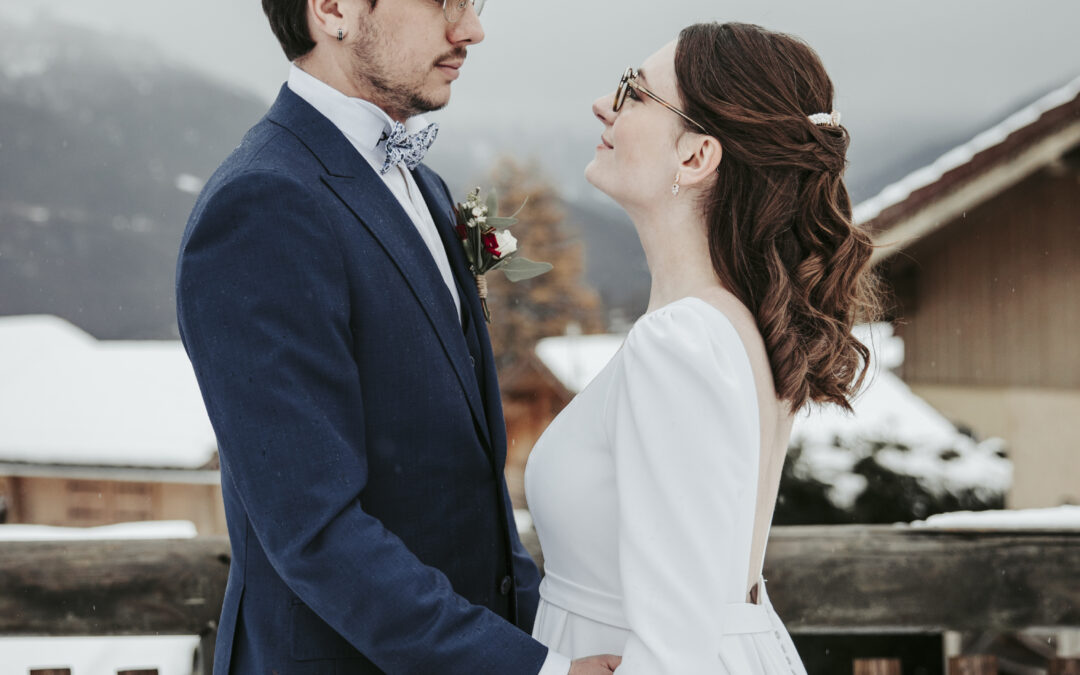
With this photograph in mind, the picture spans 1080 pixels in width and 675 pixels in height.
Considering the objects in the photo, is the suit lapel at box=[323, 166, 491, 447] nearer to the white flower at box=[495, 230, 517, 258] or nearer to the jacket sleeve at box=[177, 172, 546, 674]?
the jacket sleeve at box=[177, 172, 546, 674]

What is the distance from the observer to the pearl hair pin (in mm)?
1654

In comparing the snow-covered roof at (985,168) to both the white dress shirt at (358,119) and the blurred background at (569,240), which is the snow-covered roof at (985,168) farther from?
the white dress shirt at (358,119)

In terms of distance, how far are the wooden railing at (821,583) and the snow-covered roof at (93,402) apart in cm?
412

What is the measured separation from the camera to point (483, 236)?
1.81 m

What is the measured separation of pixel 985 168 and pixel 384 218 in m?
4.88

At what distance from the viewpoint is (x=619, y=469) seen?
1346mm

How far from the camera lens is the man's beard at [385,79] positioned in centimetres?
162

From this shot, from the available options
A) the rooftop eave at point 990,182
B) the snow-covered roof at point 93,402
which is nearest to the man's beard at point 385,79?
the rooftop eave at point 990,182

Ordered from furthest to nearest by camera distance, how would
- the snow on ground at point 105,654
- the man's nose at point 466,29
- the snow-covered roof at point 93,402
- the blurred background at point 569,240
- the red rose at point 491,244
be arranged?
1. the snow-covered roof at point 93,402
2. the blurred background at point 569,240
3. the snow on ground at point 105,654
4. the red rose at point 491,244
5. the man's nose at point 466,29

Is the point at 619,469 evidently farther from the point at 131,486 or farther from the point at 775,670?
the point at 131,486

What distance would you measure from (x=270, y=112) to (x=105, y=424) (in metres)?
5.94

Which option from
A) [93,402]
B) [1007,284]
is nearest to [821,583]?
[1007,284]

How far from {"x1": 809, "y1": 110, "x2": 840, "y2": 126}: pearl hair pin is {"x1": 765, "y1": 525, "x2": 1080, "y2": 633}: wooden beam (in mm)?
1185

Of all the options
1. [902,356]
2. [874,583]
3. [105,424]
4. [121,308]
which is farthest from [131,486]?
[902,356]
